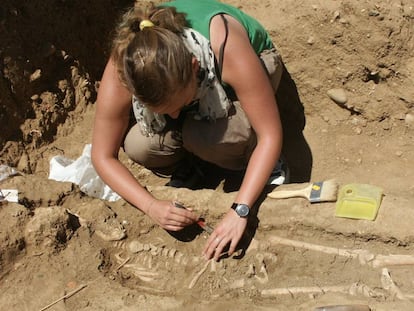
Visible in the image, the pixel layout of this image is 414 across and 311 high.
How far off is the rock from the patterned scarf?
0.99 m

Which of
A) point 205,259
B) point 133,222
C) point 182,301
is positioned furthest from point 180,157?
point 182,301

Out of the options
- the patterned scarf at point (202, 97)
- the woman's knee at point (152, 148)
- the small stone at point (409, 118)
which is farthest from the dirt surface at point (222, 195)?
the patterned scarf at point (202, 97)

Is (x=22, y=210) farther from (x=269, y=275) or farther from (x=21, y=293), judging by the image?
(x=269, y=275)

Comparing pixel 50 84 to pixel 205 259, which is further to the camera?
pixel 50 84

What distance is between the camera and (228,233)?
2.56 metres

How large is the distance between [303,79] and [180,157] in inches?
35.5

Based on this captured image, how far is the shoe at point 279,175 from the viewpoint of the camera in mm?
3061

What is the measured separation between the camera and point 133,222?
2838mm

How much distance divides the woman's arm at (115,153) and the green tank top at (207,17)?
0.40 meters

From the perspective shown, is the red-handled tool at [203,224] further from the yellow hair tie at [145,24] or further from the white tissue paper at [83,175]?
the yellow hair tie at [145,24]

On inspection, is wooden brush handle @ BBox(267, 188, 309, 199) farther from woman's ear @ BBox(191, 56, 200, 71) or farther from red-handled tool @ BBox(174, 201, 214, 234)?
woman's ear @ BBox(191, 56, 200, 71)

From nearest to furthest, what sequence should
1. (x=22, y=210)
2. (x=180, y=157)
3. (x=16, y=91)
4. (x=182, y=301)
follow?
(x=182, y=301) → (x=22, y=210) → (x=180, y=157) → (x=16, y=91)

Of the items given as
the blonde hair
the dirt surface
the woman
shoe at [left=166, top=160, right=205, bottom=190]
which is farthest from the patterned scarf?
shoe at [left=166, top=160, right=205, bottom=190]

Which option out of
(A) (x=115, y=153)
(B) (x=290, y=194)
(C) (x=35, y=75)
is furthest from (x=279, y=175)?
(C) (x=35, y=75)
